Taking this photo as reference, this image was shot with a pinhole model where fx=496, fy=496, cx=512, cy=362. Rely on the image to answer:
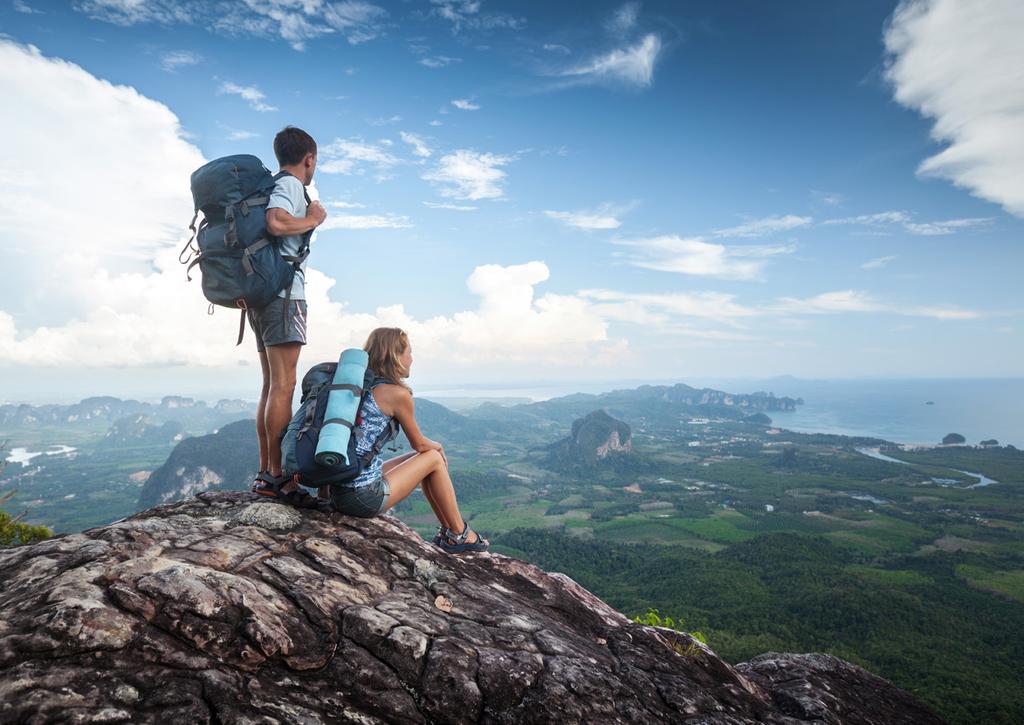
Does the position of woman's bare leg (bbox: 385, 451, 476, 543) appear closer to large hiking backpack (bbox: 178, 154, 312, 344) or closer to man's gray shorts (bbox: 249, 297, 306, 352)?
man's gray shorts (bbox: 249, 297, 306, 352)

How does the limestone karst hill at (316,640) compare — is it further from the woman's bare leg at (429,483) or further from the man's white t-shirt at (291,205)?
the man's white t-shirt at (291,205)

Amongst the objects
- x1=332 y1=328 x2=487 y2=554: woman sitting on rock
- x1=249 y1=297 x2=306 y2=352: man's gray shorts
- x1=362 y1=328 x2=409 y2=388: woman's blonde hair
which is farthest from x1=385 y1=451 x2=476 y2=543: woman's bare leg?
x1=249 y1=297 x2=306 y2=352: man's gray shorts

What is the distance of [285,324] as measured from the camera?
6410mm

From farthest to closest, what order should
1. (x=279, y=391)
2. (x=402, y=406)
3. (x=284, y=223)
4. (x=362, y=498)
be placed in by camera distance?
(x=279, y=391)
(x=402, y=406)
(x=362, y=498)
(x=284, y=223)

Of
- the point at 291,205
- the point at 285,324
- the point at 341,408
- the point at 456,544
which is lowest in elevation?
the point at 456,544

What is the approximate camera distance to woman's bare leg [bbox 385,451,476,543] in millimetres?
6660

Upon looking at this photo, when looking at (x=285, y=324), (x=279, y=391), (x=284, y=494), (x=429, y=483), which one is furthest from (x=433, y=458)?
(x=285, y=324)

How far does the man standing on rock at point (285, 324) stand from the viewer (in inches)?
248

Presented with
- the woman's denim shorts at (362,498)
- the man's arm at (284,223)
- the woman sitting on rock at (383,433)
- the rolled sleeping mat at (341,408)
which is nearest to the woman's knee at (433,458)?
the woman sitting on rock at (383,433)

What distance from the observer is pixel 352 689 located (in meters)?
4.42

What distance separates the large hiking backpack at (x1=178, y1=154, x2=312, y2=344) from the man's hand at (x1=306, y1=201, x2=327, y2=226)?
499mm

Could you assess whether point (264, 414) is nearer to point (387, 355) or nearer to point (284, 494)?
point (284, 494)

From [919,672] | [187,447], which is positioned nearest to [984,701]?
[919,672]

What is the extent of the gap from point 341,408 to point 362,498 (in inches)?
49.2
